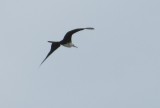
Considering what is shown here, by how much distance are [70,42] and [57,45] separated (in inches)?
53.9

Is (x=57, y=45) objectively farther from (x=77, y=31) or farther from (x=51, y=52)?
(x=77, y=31)

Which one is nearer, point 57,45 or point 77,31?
point 77,31

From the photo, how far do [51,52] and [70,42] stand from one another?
2212mm

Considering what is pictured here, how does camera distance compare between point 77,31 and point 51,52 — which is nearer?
point 77,31

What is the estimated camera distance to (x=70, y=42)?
151 feet

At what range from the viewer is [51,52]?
4572 cm

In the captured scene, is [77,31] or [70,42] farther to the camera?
[70,42]

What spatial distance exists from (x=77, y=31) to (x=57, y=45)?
156 inches

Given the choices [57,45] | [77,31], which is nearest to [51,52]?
[57,45]

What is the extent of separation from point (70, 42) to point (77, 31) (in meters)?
3.41

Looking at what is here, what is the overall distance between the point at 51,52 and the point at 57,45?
0.98 meters

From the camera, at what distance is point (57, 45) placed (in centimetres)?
4600
